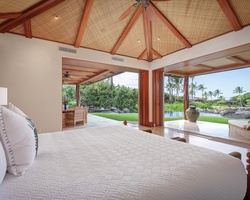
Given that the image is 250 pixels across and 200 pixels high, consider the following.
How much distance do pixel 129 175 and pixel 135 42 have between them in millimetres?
4551

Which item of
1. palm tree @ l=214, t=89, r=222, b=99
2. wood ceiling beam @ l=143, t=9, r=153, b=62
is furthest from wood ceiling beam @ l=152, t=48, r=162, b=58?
palm tree @ l=214, t=89, r=222, b=99

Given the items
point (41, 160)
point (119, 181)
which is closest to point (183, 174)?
point (119, 181)

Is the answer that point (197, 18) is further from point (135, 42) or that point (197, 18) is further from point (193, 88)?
point (193, 88)

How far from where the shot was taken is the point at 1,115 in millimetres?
873

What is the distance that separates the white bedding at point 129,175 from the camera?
27.6 inches

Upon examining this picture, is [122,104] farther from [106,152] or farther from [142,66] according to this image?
[106,152]

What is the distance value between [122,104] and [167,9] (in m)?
8.78

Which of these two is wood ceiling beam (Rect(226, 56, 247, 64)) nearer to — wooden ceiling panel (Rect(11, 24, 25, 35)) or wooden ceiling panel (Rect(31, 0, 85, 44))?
wooden ceiling panel (Rect(31, 0, 85, 44))

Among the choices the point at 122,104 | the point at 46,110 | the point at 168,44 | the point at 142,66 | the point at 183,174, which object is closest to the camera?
the point at 183,174

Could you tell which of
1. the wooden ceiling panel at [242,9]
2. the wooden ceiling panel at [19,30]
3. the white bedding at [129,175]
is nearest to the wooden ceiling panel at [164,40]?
the wooden ceiling panel at [242,9]

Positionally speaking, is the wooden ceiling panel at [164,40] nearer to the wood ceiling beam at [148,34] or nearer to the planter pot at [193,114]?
the wood ceiling beam at [148,34]

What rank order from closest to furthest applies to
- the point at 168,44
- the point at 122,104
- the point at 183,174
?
the point at 183,174 → the point at 168,44 → the point at 122,104

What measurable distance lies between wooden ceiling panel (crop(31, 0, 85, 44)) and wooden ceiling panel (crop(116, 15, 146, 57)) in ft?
4.96

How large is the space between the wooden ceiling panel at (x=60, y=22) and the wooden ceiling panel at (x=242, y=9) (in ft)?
10.1
